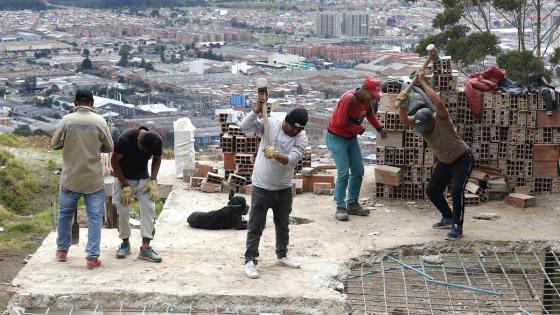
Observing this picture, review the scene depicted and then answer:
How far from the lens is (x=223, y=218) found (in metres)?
11.1

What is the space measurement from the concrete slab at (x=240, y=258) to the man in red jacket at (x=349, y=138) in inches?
9.4

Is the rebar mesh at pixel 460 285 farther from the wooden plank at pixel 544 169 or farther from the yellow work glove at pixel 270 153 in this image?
the wooden plank at pixel 544 169

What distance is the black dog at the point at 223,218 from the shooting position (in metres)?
11.1

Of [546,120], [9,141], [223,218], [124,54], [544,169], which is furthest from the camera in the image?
[124,54]

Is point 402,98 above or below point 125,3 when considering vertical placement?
below

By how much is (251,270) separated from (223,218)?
202 centimetres

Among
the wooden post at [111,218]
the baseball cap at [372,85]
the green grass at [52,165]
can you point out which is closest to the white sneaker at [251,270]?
the baseball cap at [372,85]

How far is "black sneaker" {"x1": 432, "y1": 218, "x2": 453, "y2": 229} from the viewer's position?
36.6ft

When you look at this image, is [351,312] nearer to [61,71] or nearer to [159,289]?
A: [159,289]

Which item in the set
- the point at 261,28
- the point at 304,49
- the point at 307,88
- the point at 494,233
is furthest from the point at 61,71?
the point at 494,233

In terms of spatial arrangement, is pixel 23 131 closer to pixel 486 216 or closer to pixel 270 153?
pixel 486 216

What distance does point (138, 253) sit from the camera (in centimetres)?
982

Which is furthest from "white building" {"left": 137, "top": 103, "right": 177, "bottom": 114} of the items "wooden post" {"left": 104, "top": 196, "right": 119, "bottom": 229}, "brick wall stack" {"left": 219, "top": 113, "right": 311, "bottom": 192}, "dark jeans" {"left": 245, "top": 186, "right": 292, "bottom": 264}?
"dark jeans" {"left": 245, "top": 186, "right": 292, "bottom": 264}

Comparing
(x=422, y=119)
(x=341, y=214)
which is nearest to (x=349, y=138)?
(x=341, y=214)
